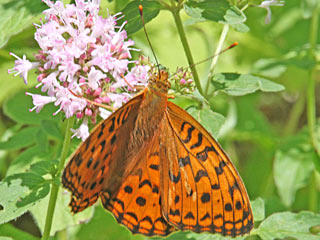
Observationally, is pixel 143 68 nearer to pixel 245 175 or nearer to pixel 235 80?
pixel 235 80

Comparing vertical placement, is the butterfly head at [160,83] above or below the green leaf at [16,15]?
below

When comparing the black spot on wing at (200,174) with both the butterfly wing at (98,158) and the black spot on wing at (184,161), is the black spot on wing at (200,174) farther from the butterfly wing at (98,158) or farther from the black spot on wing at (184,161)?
the butterfly wing at (98,158)

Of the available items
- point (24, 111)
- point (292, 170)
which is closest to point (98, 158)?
point (24, 111)

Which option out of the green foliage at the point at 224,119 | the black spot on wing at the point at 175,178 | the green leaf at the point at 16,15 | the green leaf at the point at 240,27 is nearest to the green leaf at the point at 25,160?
the green foliage at the point at 224,119

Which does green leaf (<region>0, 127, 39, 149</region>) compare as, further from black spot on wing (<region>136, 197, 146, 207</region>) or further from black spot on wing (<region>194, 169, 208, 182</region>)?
black spot on wing (<region>194, 169, 208, 182</region>)

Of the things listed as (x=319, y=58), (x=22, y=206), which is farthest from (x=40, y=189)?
(x=319, y=58)

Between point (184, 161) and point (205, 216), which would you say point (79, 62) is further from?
point (205, 216)

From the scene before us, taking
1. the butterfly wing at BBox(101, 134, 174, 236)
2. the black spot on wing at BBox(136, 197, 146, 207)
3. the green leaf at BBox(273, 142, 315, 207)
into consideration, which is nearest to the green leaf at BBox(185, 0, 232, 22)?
the butterfly wing at BBox(101, 134, 174, 236)
